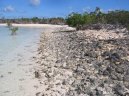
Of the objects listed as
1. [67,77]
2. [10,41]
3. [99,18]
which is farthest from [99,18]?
[67,77]

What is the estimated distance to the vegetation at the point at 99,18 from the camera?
181 feet

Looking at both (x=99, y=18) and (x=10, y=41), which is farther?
(x=99, y=18)

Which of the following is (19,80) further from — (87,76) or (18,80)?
(87,76)

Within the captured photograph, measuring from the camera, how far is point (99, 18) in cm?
8081

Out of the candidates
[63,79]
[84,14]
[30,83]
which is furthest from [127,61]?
[84,14]

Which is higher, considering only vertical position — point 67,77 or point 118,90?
point 118,90

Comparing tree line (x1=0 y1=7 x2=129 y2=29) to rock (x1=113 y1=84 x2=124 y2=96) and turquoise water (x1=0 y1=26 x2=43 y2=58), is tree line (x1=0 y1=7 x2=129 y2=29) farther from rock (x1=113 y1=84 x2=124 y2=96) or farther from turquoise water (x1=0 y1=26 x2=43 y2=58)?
rock (x1=113 y1=84 x2=124 y2=96)

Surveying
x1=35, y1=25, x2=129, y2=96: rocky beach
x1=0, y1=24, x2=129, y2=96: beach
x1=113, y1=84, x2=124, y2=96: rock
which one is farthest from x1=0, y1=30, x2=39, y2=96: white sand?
x1=113, y1=84, x2=124, y2=96: rock

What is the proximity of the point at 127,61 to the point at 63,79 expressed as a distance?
3.72 m

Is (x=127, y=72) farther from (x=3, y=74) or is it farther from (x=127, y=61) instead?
(x=3, y=74)

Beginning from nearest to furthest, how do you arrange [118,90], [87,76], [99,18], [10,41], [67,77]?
1. [118,90]
2. [87,76]
3. [67,77]
4. [10,41]
5. [99,18]

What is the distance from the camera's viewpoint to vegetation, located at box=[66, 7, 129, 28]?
5516cm

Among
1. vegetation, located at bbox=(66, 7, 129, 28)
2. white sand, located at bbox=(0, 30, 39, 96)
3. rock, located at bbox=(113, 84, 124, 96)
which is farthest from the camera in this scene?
vegetation, located at bbox=(66, 7, 129, 28)

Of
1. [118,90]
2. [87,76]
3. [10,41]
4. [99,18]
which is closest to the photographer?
[118,90]
